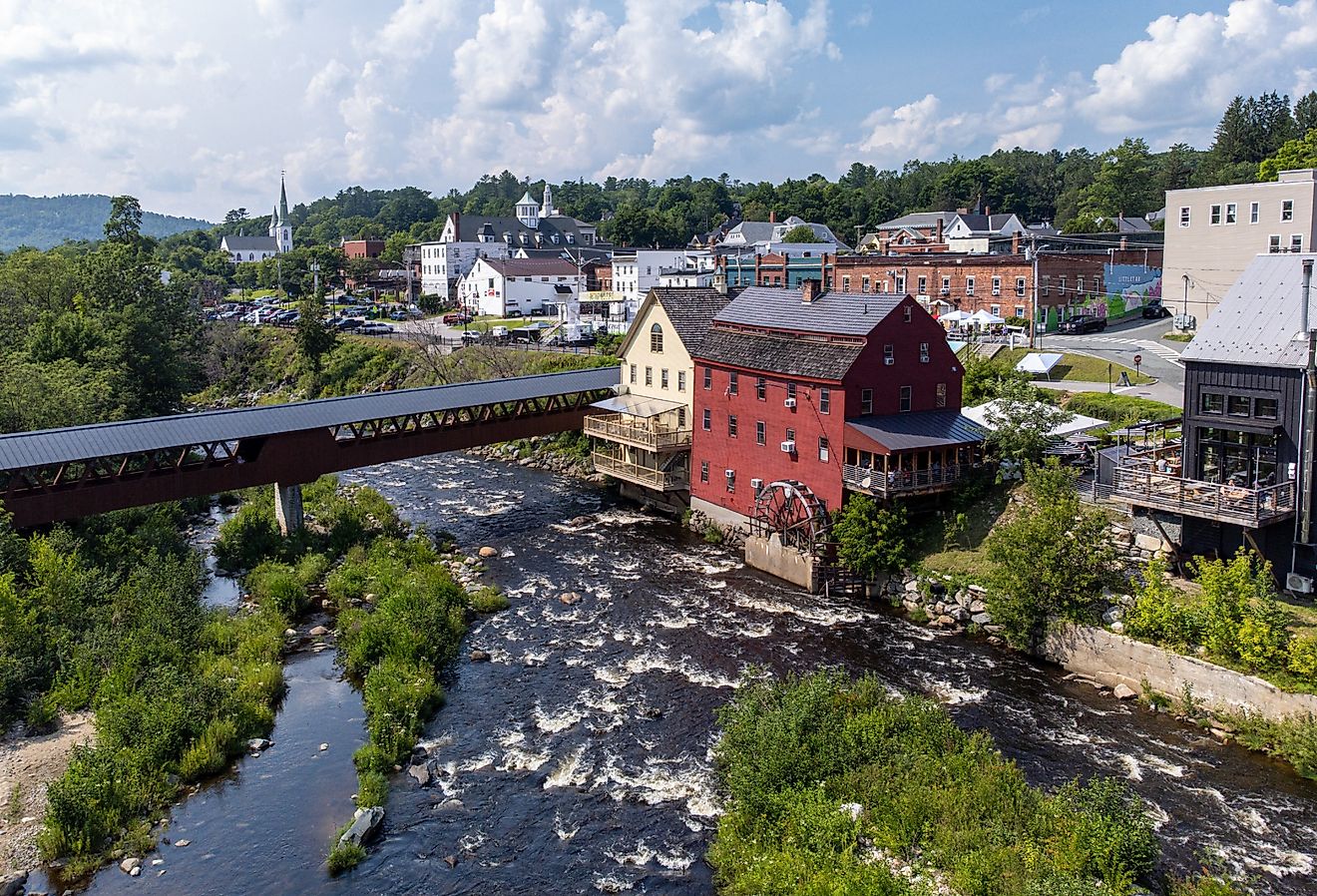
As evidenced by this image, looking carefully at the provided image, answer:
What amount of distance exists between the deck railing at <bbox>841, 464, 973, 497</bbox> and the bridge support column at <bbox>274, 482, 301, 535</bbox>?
21.8 m

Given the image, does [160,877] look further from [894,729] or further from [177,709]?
[894,729]

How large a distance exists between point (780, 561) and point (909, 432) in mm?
6630

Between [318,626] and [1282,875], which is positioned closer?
[1282,875]

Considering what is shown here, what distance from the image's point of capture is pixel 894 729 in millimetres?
22562

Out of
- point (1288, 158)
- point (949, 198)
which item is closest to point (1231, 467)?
point (1288, 158)

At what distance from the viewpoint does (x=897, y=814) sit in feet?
63.6

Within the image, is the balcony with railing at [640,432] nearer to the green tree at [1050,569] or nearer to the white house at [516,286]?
the green tree at [1050,569]

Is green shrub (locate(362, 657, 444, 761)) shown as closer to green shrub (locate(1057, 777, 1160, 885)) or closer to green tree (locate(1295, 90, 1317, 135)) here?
green shrub (locate(1057, 777, 1160, 885))

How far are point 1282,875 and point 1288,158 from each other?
73.7m

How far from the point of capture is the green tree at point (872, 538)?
3353 cm

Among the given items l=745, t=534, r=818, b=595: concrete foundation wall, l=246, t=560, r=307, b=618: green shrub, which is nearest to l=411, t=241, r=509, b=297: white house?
l=246, t=560, r=307, b=618: green shrub

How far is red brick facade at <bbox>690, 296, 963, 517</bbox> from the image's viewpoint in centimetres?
3581

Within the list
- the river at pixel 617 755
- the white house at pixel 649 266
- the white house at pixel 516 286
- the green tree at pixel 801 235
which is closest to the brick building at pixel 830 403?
the river at pixel 617 755

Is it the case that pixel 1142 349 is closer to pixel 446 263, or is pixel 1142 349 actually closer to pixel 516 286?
pixel 516 286
